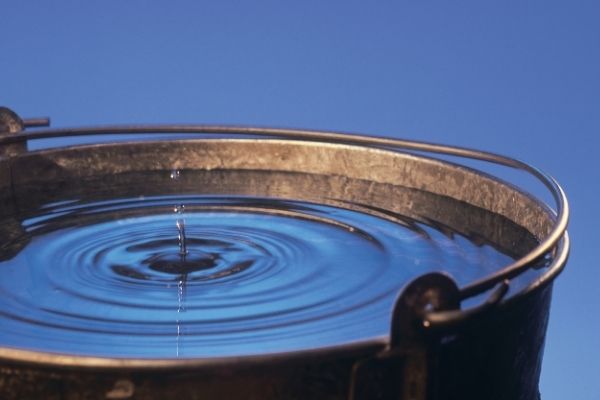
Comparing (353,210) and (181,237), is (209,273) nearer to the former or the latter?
(181,237)

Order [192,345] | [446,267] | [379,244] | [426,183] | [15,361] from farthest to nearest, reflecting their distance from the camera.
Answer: [426,183] → [379,244] → [446,267] → [192,345] → [15,361]

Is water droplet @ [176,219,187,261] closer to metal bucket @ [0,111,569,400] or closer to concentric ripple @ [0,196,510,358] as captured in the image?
concentric ripple @ [0,196,510,358]

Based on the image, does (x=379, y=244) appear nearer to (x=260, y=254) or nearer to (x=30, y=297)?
(x=260, y=254)

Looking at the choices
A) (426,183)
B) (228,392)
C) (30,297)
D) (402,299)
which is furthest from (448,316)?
(426,183)

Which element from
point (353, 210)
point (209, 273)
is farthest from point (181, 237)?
point (353, 210)

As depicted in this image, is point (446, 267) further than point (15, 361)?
Yes

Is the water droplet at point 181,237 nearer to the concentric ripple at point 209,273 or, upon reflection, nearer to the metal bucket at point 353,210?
the concentric ripple at point 209,273
